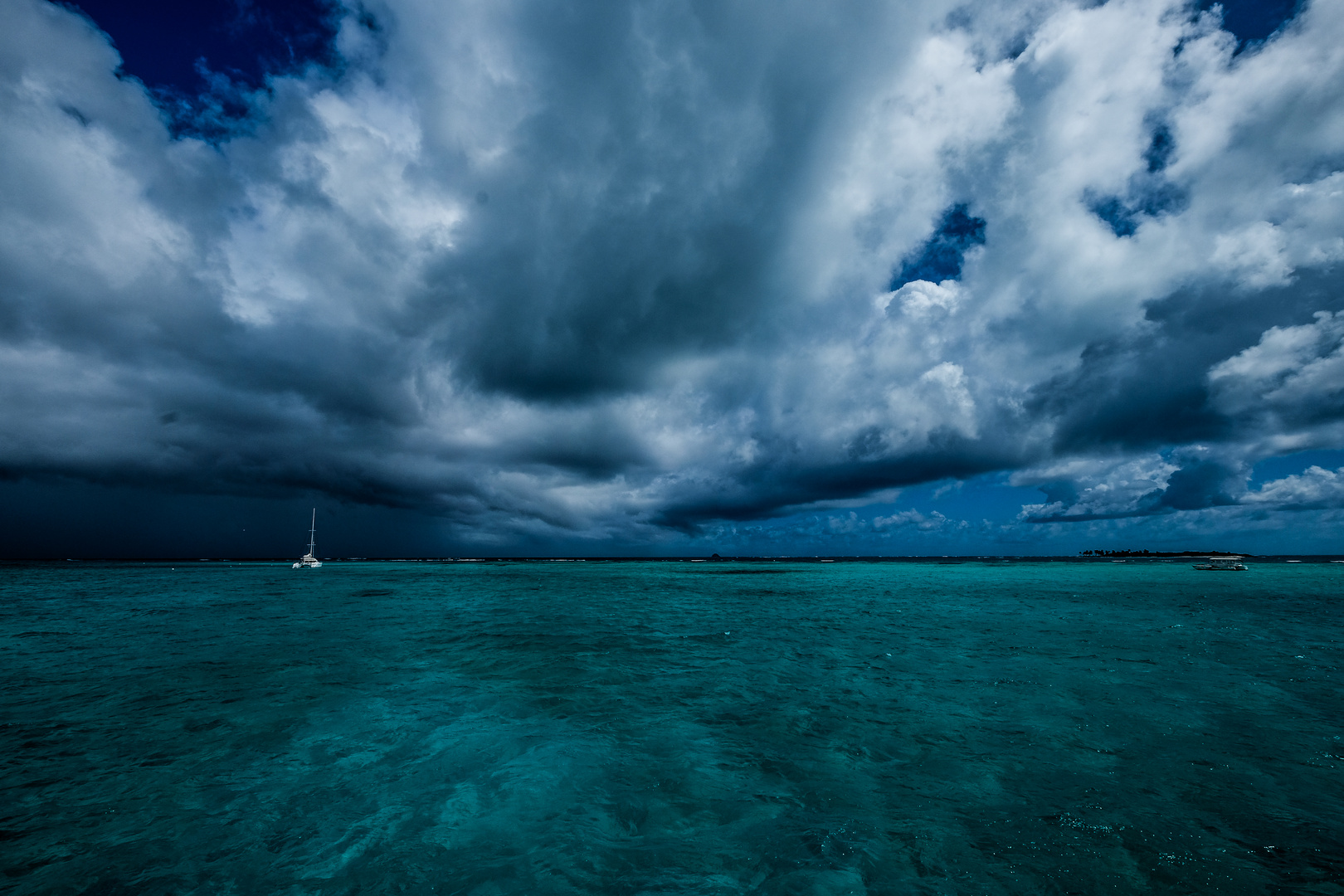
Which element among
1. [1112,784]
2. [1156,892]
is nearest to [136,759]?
[1156,892]

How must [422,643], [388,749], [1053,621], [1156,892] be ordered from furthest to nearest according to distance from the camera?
[1053,621]
[422,643]
[388,749]
[1156,892]

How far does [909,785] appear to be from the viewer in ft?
36.0

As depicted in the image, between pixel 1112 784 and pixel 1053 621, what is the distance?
1294 inches

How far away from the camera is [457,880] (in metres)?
7.88

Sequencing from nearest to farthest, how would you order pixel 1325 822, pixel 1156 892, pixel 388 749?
pixel 1156 892 → pixel 1325 822 → pixel 388 749

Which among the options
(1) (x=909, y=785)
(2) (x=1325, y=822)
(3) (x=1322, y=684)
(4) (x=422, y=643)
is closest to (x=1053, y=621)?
(3) (x=1322, y=684)

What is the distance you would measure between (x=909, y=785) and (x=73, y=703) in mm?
25881

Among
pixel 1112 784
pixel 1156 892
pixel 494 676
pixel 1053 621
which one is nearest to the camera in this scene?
pixel 1156 892

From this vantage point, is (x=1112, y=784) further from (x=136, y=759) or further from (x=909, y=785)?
(x=136, y=759)

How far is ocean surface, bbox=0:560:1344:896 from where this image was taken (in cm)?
810

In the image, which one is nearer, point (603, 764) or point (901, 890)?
point (901, 890)

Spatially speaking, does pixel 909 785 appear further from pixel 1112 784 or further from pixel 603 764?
pixel 603 764

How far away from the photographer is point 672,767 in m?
12.0

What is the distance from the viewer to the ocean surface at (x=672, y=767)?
810 centimetres
